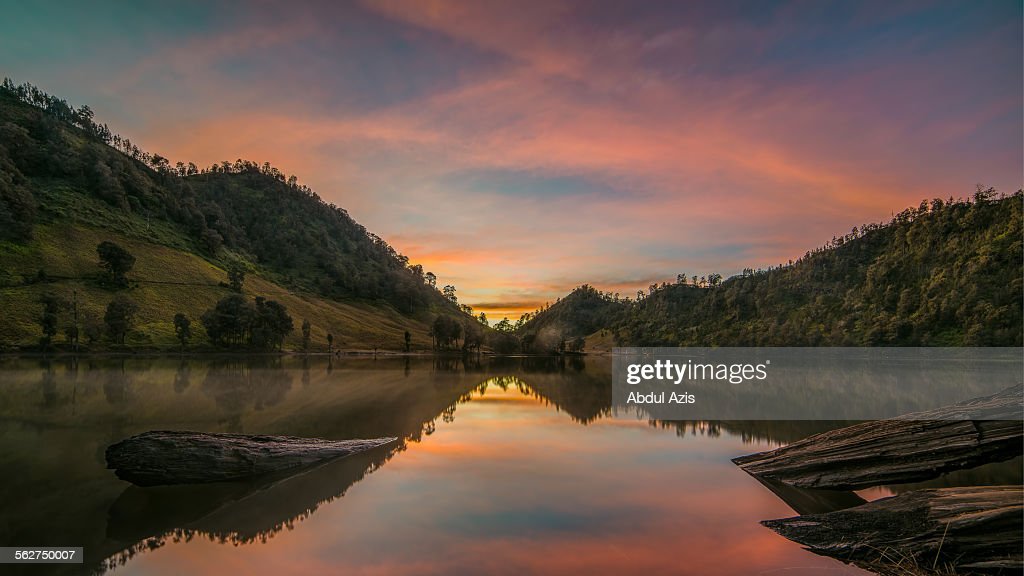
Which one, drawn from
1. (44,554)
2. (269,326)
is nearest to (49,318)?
(269,326)

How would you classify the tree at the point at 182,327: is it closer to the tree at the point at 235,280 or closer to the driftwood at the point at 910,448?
the tree at the point at 235,280

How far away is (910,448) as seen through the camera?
13.3 metres

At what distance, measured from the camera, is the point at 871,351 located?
139m

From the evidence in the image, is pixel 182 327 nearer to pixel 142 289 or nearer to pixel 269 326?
pixel 269 326

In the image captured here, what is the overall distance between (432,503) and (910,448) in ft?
42.9

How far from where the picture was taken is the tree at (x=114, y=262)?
130000 mm

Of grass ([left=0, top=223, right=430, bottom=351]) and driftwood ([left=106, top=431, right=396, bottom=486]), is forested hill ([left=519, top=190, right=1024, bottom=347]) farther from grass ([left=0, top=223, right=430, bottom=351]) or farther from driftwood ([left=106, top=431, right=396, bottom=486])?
driftwood ([left=106, top=431, right=396, bottom=486])

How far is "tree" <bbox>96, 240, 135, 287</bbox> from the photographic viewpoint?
130m

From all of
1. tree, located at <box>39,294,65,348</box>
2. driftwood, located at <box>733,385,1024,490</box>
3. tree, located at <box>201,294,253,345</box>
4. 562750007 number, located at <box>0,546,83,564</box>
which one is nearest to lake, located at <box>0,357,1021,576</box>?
562750007 number, located at <box>0,546,83,564</box>

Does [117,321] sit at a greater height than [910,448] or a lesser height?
greater

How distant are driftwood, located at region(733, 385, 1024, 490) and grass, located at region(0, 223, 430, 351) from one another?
406ft

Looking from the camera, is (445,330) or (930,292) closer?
(930,292)

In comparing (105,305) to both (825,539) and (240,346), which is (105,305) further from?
(825,539)

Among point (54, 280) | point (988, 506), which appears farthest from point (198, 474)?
point (54, 280)
